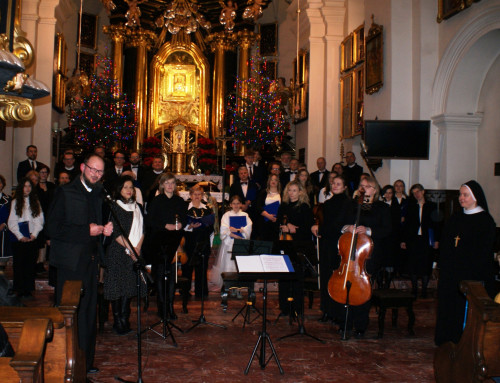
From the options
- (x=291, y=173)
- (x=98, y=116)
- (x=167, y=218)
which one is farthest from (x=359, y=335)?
(x=98, y=116)

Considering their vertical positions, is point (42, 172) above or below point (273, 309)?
above

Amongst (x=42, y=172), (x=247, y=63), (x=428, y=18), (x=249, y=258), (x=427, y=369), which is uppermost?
(x=247, y=63)

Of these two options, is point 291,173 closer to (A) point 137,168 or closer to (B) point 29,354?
(A) point 137,168

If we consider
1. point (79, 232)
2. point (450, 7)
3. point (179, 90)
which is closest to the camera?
point (79, 232)

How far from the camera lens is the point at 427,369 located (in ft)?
19.2

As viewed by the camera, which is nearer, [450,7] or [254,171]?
[450,7]

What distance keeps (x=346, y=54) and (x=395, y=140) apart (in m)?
5.78

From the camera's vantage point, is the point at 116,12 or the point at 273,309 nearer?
the point at 273,309

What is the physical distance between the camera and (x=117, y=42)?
2083 cm

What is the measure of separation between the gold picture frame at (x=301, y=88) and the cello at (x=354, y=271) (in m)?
12.0

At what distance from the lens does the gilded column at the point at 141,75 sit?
821 inches

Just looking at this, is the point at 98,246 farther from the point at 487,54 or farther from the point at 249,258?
the point at 487,54

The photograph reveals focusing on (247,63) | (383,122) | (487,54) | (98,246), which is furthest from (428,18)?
(247,63)

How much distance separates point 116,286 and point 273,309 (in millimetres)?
2880
